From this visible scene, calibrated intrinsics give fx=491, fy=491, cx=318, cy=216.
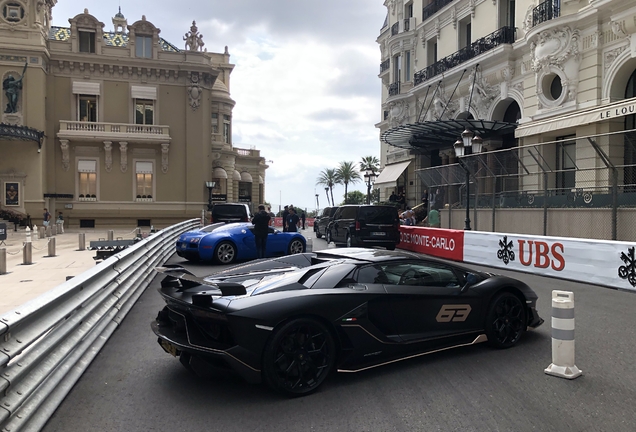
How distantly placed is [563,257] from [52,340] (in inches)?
418

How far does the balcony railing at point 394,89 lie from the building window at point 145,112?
18211 millimetres

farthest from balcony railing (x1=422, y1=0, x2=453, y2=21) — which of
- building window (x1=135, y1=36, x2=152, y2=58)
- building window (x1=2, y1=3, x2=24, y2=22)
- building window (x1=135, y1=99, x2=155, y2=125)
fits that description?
building window (x1=2, y1=3, x2=24, y2=22)

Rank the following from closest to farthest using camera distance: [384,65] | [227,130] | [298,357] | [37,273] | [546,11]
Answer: [298,357] < [37,273] < [546,11] < [384,65] < [227,130]

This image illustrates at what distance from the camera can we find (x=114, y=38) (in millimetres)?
39500

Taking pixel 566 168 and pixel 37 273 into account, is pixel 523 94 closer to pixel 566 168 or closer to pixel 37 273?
pixel 566 168

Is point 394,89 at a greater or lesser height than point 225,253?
greater

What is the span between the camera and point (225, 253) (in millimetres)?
13469

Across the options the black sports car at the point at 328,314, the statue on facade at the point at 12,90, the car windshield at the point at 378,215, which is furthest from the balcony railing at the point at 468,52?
the statue on facade at the point at 12,90

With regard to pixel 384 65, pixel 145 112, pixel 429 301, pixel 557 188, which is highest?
pixel 384 65

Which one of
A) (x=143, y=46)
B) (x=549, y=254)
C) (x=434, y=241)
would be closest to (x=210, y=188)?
(x=143, y=46)

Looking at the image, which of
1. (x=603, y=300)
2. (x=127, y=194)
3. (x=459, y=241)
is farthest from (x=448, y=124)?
(x=127, y=194)

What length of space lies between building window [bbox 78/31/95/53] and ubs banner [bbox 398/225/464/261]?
2981 cm

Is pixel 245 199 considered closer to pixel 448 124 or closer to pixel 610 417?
pixel 448 124

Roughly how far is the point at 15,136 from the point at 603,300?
114ft
